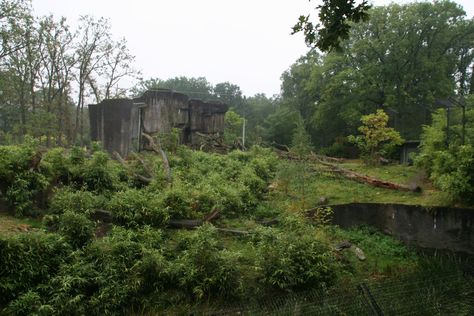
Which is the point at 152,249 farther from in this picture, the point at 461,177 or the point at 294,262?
the point at 461,177

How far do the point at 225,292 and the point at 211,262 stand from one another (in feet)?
1.98

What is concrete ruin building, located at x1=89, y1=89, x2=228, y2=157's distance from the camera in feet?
58.7

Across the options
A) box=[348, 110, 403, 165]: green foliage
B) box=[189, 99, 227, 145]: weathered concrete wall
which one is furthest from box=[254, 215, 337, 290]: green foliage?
box=[189, 99, 227, 145]: weathered concrete wall

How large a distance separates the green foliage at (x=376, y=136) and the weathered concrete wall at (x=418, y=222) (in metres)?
6.09

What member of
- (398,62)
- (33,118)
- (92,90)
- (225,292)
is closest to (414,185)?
(225,292)

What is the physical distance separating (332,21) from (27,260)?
6160 millimetres

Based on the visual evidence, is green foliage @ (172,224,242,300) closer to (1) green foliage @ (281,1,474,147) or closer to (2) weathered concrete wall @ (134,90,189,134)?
(2) weathered concrete wall @ (134,90,189,134)

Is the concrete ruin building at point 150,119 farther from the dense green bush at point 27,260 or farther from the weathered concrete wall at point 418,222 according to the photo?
the dense green bush at point 27,260

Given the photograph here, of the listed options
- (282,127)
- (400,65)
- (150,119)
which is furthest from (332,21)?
(282,127)

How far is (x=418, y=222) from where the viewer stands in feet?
35.2

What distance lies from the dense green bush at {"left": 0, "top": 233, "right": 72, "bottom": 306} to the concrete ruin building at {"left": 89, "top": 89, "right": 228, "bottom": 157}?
10.6 meters

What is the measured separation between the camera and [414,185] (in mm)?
12289

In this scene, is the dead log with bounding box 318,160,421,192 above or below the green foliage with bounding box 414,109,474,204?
below

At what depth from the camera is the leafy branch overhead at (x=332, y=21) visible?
448 centimetres
